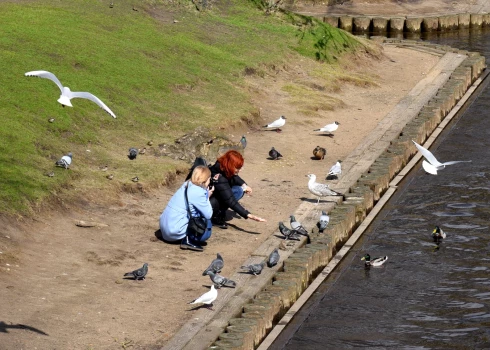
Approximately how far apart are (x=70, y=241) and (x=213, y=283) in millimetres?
2810

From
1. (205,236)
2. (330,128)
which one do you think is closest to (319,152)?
(330,128)

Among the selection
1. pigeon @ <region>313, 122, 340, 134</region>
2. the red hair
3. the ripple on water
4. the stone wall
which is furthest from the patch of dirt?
the ripple on water

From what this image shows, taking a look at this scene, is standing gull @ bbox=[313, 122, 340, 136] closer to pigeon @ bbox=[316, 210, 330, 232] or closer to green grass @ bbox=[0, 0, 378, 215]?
green grass @ bbox=[0, 0, 378, 215]

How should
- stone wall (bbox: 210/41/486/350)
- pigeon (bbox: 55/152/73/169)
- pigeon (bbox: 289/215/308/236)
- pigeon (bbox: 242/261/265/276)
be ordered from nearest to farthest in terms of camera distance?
1. stone wall (bbox: 210/41/486/350)
2. pigeon (bbox: 242/261/265/276)
3. pigeon (bbox: 289/215/308/236)
4. pigeon (bbox: 55/152/73/169)

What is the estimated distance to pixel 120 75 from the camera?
27.1 m

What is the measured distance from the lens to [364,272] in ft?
61.5

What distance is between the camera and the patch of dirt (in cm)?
1492

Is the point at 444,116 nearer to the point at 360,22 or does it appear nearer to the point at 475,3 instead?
the point at 360,22

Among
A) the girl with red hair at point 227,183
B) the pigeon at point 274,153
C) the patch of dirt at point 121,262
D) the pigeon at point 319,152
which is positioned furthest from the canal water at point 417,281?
the pigeon at point 274,153

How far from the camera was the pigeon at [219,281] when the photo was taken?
1641cm

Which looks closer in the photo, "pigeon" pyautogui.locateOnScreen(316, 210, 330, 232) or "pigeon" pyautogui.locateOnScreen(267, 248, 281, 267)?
"pigeon" pyautogui.locateOnScreen(267, 248, 281, 267)

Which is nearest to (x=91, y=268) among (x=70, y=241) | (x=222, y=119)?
(x=70, y=241)

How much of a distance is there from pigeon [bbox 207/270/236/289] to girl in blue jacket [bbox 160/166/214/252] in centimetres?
183

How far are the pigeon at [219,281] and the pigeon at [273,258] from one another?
1086 millimetres
